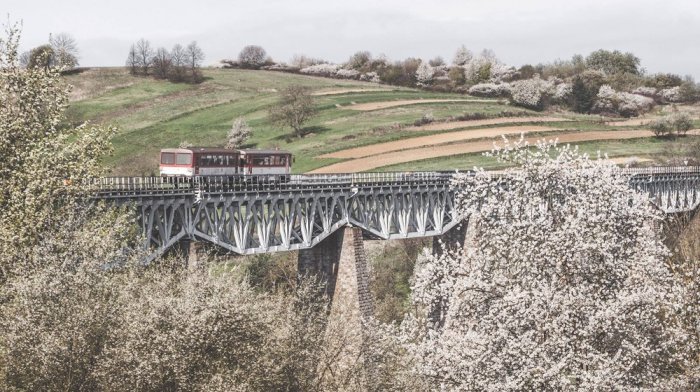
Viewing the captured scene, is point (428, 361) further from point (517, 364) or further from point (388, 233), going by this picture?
point (388, 233)

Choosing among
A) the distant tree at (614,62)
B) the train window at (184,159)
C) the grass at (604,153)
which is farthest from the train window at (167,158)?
the distant tree at (614,62)

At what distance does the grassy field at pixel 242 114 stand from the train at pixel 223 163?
35.9m

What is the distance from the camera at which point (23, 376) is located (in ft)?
67.4

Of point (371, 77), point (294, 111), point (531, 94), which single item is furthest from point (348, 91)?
point (531, 94)

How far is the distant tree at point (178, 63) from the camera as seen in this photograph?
143 meters

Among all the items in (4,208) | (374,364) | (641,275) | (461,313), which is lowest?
(374,364)

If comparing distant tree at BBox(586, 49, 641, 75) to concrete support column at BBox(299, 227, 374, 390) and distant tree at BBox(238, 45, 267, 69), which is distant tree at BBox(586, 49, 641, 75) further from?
concrete support column at BBox(299, 227, 374, 390)

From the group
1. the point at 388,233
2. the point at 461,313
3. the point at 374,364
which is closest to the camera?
the point at 461,313

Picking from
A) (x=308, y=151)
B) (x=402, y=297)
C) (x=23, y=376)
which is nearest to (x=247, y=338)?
(x=23, y=376)

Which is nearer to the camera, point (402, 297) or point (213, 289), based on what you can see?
point (213, 289)

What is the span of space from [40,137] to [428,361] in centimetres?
1691

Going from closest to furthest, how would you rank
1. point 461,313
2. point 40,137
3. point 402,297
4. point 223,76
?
point 461,313 < point 40,137 < point 402,297 < point 223,76

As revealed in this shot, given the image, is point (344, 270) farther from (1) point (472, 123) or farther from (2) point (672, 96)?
(2) point (672, 96)

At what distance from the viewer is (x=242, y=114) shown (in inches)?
4813
